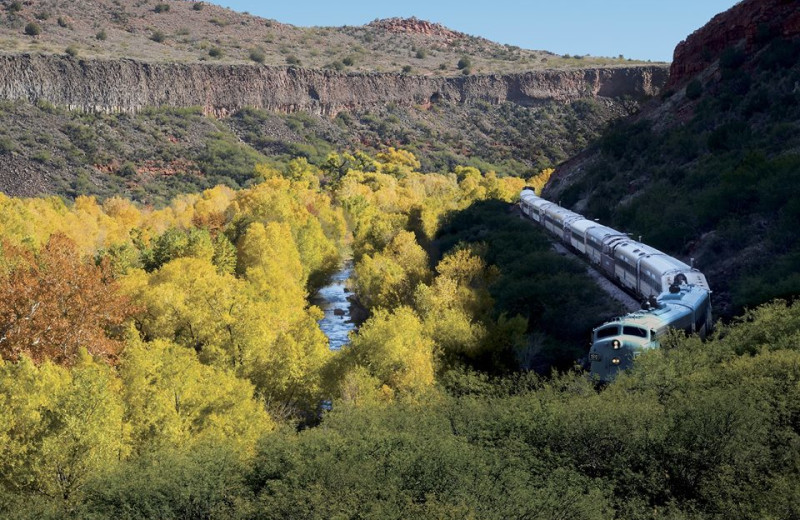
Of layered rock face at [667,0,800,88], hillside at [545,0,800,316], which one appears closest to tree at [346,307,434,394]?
hillside at [545,0,800,316]

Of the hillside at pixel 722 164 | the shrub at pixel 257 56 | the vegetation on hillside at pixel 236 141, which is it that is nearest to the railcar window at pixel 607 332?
the hillside at pixel 722 164

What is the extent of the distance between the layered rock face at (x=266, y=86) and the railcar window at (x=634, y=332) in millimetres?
64072

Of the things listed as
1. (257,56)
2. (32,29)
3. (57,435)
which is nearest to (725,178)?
(57,435)

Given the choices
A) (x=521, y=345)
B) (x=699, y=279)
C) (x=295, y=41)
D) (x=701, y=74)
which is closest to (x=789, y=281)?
(x=699, y=279)

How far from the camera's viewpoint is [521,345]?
33406 mm

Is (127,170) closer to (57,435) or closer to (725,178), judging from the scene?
(725,178)

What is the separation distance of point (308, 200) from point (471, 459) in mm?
67707

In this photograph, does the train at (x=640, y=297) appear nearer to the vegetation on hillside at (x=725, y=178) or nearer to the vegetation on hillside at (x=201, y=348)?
the vegetation on hillside at (x=725, y=178)

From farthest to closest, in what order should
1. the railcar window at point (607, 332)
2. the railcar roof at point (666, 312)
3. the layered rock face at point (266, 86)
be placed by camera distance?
1. the layered rock face at point (266, 86)
2. the railcar window at point (607, 332)
3. the railcar roof at point (666, 312)

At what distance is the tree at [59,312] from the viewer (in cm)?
3278

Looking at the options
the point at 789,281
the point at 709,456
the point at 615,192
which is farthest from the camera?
the point at 615,192

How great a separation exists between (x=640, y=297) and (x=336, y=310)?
28958 millimetres

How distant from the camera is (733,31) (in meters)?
66.7

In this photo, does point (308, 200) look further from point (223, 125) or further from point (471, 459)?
point (471, 459)
